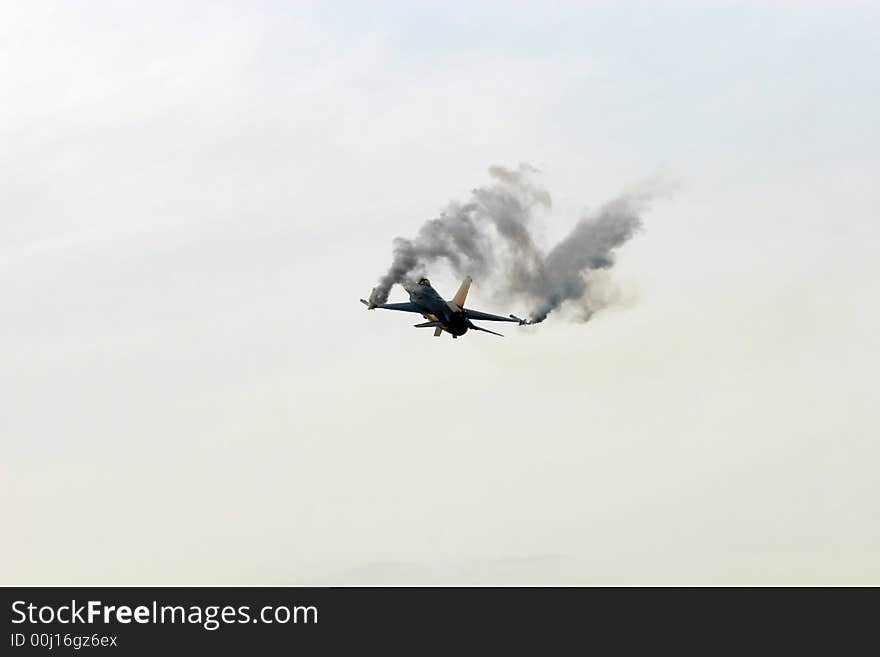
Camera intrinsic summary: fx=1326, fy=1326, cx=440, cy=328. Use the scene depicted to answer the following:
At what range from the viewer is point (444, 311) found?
438 feet

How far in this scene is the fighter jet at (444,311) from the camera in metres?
134

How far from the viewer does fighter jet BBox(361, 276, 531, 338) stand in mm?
133500
